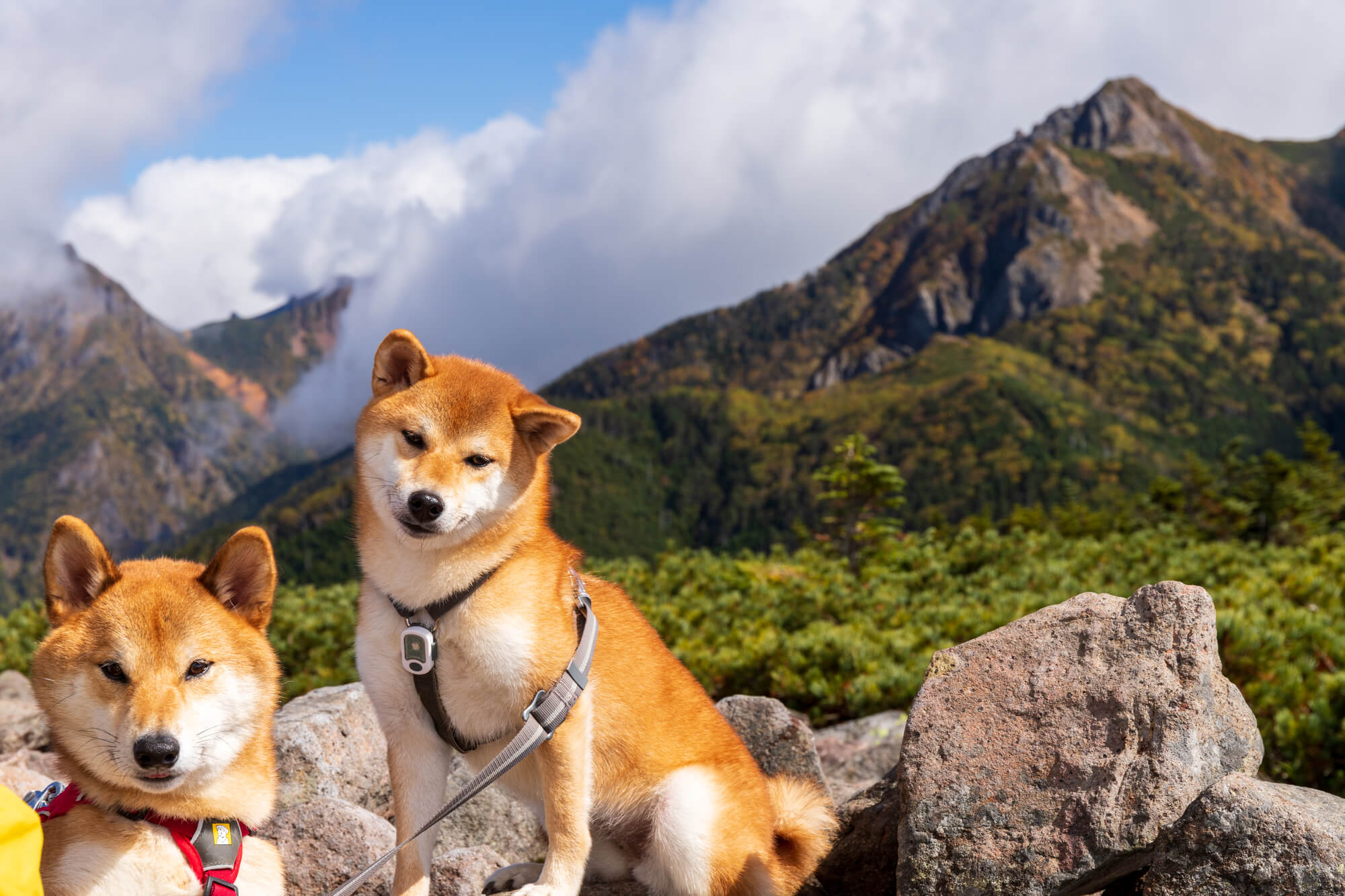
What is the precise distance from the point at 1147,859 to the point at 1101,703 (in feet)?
2.27

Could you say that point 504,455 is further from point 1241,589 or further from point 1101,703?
point 1241,589

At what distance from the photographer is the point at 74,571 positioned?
3.27 m

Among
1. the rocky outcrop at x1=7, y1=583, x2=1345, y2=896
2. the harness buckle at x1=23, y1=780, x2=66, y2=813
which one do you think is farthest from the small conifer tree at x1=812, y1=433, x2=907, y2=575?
the harness buckle at x1=23, y1=780, x2=66, y2=813

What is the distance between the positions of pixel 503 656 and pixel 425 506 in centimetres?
76

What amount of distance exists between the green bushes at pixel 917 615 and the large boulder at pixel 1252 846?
4.37m

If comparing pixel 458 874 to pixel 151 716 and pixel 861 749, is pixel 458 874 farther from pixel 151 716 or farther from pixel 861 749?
pixel 861 749

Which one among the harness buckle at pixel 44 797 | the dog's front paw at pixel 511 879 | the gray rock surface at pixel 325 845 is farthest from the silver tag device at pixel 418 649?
the gray rock surface at pixel 325 845

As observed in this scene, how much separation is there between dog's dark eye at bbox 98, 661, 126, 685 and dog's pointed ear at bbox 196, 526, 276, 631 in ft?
1.34

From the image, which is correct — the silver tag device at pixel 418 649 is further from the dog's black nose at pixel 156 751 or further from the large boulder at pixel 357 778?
the large boulder at pixel 357 778

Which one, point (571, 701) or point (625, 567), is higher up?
point (571, 701)

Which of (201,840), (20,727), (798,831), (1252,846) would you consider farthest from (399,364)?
(20,727)

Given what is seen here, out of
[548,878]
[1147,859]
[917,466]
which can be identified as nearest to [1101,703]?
[1147,859]

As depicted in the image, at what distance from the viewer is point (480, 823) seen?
6.16 metres

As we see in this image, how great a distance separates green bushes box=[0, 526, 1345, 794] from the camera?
7945 millimetres
